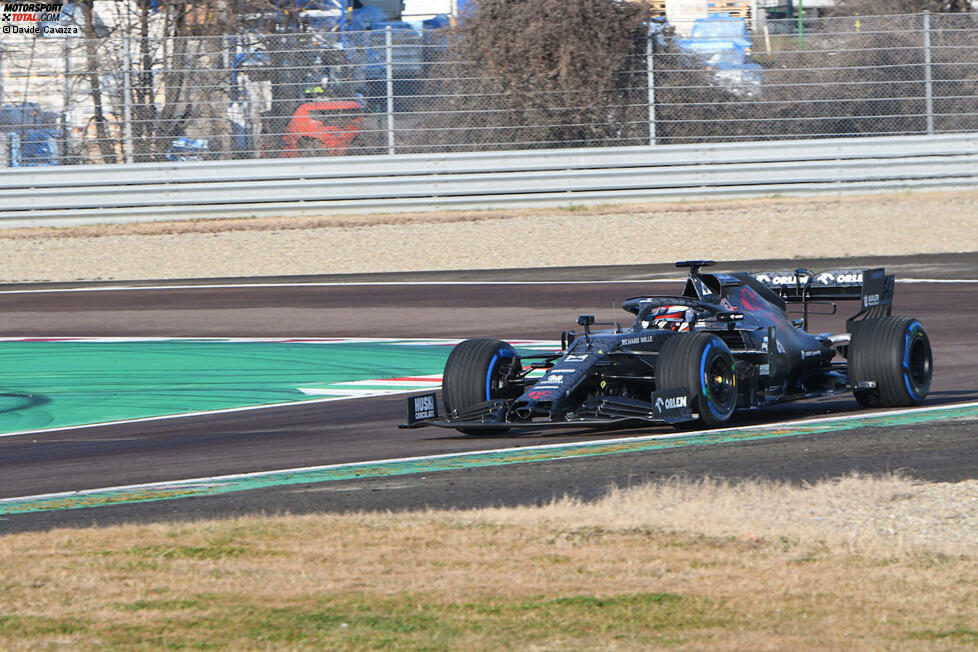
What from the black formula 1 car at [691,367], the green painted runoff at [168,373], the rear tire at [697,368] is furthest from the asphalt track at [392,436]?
the green painted runoff at [168,373]

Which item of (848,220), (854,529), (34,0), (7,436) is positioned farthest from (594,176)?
(854,529)

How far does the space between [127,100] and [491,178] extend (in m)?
6.34

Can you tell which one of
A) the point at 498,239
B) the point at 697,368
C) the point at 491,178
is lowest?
the point at 697,368

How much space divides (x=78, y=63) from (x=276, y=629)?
819 inches

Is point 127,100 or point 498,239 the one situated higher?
point 127,100

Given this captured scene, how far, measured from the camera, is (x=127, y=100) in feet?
80.9

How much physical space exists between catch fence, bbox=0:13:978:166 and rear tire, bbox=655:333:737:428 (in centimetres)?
1533

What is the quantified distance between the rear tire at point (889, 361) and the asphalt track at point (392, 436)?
0.53 metres

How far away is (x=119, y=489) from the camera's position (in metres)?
9.10

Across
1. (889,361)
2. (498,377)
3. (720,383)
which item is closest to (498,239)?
(498,377)

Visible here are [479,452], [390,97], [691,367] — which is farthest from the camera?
[390,97]

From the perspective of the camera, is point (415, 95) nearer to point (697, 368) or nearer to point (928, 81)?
point (928, 81)

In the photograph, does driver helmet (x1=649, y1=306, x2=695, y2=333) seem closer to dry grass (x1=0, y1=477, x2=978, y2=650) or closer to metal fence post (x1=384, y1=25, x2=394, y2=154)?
dry grass (x1=0, y1=477, x2=978, y2=650)

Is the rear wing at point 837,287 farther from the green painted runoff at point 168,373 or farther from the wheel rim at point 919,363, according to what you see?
the green painted runoff at point 168,373
